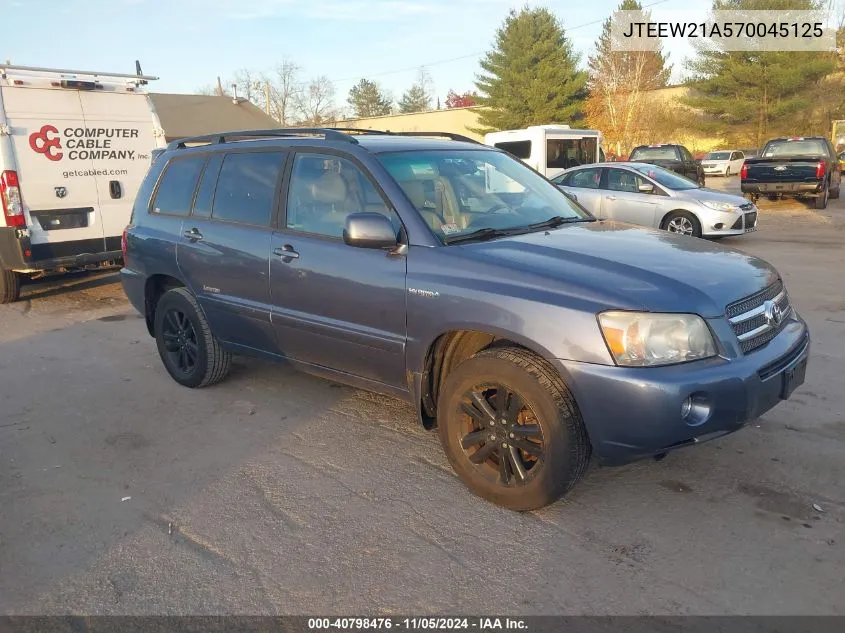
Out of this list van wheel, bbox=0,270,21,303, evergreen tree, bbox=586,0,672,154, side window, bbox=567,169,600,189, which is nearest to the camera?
van wheel, bbox=0,270,21,303

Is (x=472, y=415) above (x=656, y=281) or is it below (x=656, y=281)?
below

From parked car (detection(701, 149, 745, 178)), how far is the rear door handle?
3328 centimetres

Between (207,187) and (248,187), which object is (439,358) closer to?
(248,187)

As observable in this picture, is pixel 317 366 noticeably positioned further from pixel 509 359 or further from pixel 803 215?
pixel 803 215

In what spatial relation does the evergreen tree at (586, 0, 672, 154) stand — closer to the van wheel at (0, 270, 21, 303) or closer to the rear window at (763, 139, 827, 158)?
the rear window at (763, 139, 827, 158)

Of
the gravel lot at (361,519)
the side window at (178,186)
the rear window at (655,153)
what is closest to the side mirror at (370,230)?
the gravel lot at (361,519)

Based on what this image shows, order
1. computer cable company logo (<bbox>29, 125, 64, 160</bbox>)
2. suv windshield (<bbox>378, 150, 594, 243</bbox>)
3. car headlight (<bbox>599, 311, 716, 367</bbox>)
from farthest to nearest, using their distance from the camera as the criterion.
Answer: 1. computer cable company logo (<bbox>29, 125, 64, 160</bbox>)
2. suv windshield (<bbox>378, 150, 594, 243</bbox>)
3. car headlight (<bbox>599, 311, 716, 367</bbox>)

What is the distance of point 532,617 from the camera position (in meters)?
2.58

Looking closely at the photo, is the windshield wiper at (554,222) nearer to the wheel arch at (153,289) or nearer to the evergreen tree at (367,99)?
the wheel arch at (153,289)

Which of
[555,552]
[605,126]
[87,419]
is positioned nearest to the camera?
[555,552]

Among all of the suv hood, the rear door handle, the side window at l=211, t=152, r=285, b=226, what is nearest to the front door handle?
the side window at l=211, t=152, r=285, b=226

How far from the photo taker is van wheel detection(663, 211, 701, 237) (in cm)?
1145

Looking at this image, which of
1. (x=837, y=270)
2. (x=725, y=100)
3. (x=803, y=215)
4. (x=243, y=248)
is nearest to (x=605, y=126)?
(x=725, y=100)

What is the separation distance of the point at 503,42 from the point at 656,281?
142 feet
